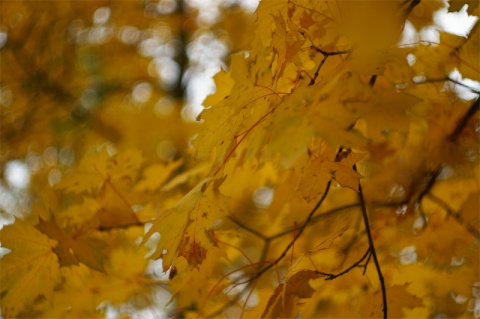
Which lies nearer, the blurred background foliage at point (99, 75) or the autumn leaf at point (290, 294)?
the autumn leaf at point (290, 294)

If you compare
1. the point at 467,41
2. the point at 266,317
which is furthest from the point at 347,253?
the point at 467,41

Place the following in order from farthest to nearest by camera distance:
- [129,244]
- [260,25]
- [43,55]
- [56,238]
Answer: [43,55] < [129,244] < [56,238] < [260,25]

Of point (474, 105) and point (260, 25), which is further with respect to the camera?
point (474, 105)

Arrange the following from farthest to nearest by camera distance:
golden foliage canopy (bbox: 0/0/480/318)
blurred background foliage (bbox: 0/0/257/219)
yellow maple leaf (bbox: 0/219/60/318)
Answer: blurred background foliage (bbox: 0/0/257/219) → yellow maple leaf (bbox: 0/219/60/318) → golden foliage canopy (bbox: 0/0/480/318)

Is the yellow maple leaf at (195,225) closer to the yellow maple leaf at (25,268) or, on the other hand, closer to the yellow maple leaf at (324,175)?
the yellow maple leaf at (324,175)

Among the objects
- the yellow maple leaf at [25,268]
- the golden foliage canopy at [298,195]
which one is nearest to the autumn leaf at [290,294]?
the golden foliage canopy at [298,195]

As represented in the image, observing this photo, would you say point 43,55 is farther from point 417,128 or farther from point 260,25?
point 260,25

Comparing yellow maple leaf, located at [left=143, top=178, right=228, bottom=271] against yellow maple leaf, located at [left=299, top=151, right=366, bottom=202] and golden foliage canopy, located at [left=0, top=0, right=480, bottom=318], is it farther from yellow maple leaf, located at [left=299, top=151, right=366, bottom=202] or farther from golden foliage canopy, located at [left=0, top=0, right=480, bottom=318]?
yellow maple leaf, located at [left=299, top=151, right=366, bottom=202]

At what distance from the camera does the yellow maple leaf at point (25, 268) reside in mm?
1024

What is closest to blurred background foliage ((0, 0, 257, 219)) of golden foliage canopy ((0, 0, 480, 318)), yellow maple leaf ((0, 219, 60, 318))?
golden foliage canopy ((0, 0, 480, 318))

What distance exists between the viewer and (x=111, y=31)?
3.21 m

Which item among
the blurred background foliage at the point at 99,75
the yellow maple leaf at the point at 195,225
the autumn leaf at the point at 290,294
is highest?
the yellow maple leaf at the point at 195,225

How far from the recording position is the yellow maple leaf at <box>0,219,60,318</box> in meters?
1.02

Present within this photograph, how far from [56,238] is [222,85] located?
43 cm
